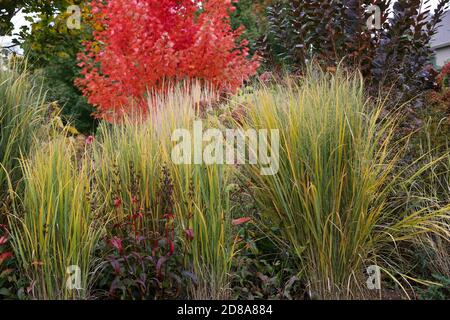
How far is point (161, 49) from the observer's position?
22.6 ft

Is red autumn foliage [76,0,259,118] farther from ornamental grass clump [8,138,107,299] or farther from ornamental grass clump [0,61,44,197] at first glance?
ornamental grass clump [8,138,107,299]

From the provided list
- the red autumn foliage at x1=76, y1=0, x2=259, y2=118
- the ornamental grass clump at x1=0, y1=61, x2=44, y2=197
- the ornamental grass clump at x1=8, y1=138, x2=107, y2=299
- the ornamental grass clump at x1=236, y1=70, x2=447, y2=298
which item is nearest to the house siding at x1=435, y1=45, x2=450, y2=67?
→ the red autumn foliage at x1=76, y1=0, x2=259, y2=118

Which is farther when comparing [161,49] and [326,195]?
[161,49]

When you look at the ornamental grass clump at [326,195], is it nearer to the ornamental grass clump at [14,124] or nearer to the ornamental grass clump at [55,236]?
the ornamental grass clump at [55,236]

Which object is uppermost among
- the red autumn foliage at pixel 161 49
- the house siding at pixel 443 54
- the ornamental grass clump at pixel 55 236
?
the house siding at pixel 443 54

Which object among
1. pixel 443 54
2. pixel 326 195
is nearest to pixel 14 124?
pixel 326 195

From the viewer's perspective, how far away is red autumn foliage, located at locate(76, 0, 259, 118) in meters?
7.04

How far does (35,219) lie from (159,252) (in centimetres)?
82

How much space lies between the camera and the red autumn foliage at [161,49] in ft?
23.1

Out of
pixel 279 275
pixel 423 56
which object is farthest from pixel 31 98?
pixel 423 56

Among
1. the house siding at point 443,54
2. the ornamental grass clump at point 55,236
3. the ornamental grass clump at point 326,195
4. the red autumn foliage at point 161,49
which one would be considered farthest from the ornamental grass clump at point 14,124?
the house siding at point 443,54

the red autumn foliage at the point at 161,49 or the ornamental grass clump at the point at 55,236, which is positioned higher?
the red autumn foliage at the point at 161,49

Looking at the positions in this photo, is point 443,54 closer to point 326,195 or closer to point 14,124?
point 326,195

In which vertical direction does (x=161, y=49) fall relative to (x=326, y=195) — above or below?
above
